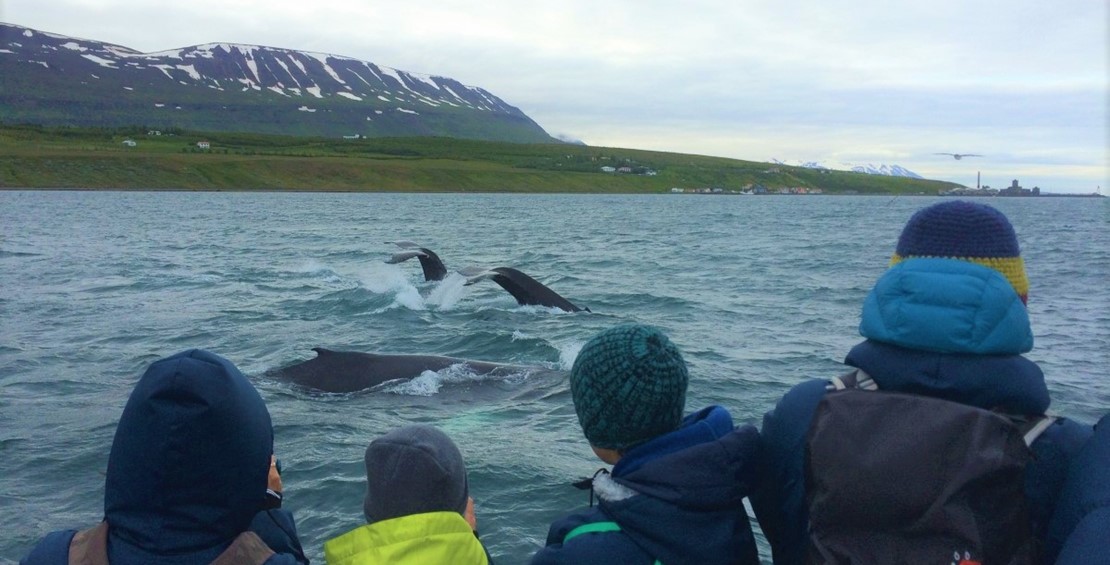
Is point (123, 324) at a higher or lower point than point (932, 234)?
lower

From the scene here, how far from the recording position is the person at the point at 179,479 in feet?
10.1

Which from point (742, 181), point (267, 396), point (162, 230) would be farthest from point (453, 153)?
point (267, 396)

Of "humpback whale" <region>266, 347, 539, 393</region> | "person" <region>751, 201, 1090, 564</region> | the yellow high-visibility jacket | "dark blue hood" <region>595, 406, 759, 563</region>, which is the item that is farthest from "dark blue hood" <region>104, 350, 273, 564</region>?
"humpback whale" <region>266, 347, 539, 393</region>

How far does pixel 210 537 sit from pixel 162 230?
155ft

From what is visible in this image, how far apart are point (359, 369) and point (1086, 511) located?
986cm

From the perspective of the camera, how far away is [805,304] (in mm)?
21438

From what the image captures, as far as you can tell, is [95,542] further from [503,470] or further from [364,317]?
[364,317]

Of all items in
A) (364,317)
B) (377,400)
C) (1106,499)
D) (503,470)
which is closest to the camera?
(1106,499)

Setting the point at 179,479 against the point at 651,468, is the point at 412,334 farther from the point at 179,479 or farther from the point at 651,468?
the point at 651,468

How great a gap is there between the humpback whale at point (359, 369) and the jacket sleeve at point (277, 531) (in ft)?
25.8

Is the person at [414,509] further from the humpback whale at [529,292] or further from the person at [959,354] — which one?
the humpback whale at [529,292]

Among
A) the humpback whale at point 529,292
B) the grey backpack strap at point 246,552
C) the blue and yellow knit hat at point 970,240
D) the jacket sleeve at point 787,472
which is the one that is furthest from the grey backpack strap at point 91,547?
the humpback whale at point 529,292

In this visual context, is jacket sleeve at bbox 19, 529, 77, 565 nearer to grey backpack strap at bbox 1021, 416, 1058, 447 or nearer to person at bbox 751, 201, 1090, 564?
person at bbox 751, 201, 1090, 564

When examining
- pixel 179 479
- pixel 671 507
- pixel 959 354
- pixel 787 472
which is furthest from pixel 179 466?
pixel 959 354
